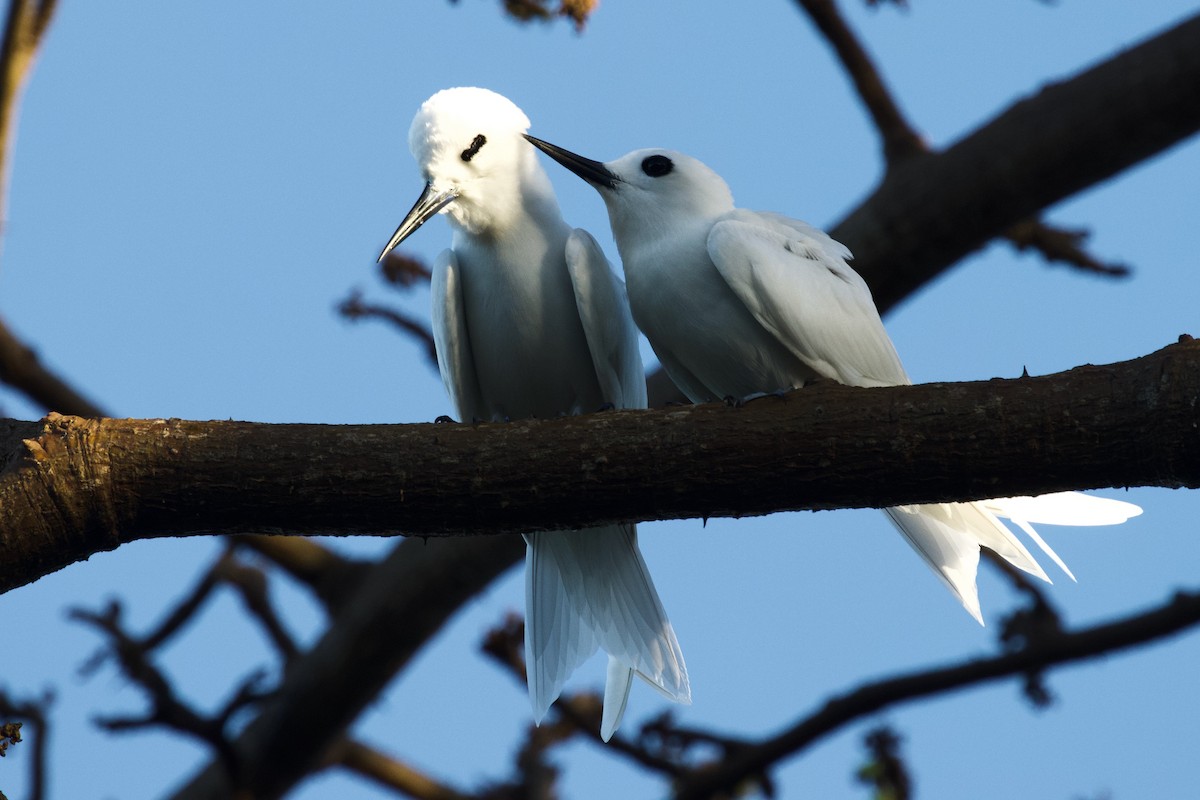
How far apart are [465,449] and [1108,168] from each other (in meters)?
5.02

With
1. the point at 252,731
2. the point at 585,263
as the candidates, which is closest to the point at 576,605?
the point at 585,263

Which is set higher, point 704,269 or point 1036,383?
point 704,269

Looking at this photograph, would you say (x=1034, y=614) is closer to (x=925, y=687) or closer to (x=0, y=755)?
(x=925, y=687)

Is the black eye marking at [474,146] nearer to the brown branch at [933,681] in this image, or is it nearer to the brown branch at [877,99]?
the brown branch at [877,99]

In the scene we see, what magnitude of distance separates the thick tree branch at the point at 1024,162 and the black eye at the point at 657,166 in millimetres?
2532

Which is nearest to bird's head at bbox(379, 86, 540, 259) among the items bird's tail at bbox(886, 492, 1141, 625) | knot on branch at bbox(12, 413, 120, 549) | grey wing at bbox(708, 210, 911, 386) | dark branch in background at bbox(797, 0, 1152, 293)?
grey wing at bbox(708, 210, 911, 386)

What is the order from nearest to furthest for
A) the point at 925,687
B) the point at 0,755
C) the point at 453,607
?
1. the point at 0,755
2. the point at 925,687
3. the point at 453,607

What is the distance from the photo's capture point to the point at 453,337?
5996 millimetres

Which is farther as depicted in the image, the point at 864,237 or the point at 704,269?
the point at 864,237

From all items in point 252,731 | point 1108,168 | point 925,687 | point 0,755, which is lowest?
point 0,755

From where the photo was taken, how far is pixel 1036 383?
4.20 m

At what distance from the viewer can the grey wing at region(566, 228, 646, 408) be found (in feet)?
18.8

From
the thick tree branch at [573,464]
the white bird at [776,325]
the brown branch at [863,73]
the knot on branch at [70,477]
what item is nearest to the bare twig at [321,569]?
the white bird at [776,325]

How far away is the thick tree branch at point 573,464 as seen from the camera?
162 inches
